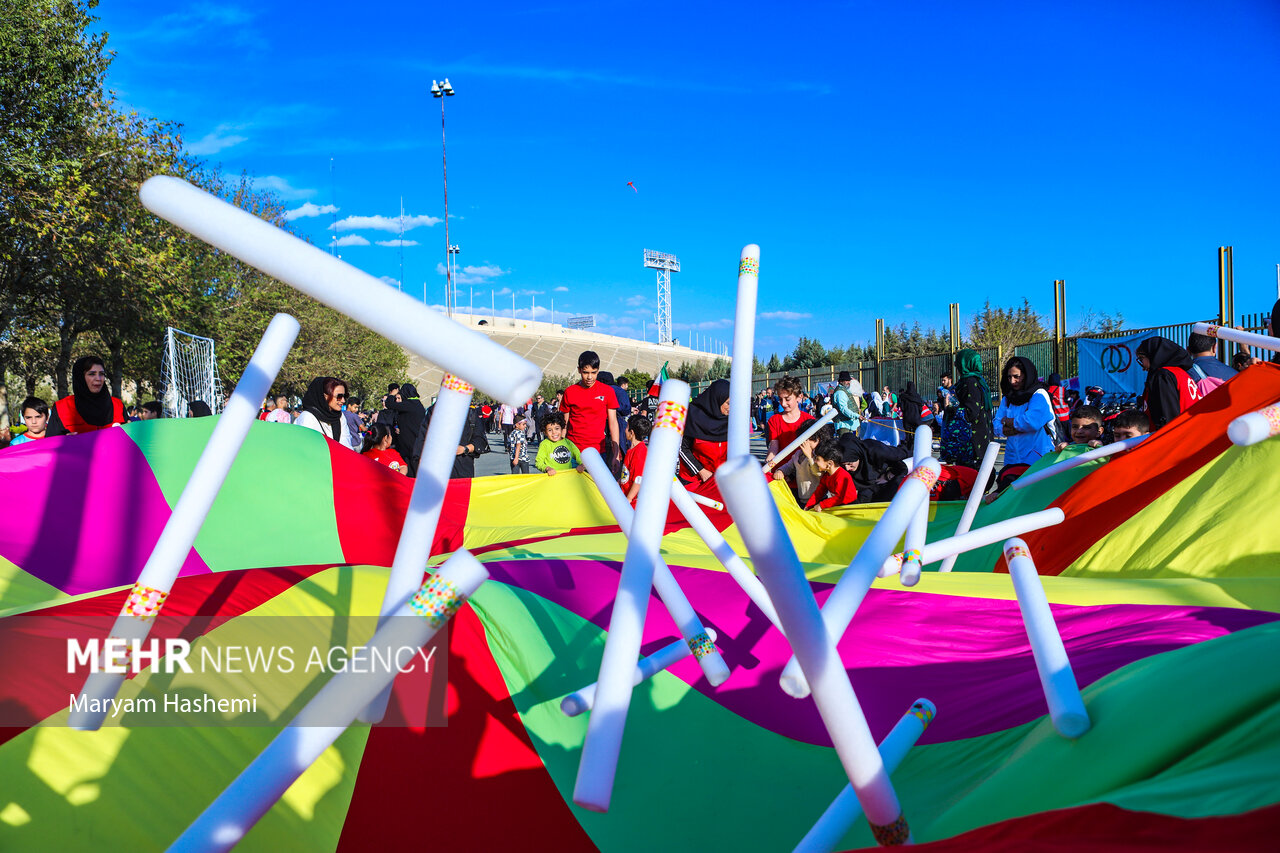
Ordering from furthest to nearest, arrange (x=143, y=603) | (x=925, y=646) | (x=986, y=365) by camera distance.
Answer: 1. (x=986, y=365)
2. (x=925, y=646)
3. (x=143, y=603)

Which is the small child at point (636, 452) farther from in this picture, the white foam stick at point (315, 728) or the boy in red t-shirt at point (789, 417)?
the white foam stick at point (315, 728)

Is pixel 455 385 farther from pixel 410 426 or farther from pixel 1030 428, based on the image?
pixel 410 426

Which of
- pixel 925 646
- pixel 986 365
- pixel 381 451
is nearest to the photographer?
pixel 925 646

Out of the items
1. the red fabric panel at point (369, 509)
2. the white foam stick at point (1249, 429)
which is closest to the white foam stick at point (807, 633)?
the white foam stick at point (1249, 429)

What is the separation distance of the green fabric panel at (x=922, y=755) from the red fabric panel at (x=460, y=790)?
0.19ft

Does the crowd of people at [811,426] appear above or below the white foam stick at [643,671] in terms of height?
above

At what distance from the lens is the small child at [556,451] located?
7.14 m

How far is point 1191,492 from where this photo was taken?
323 cm

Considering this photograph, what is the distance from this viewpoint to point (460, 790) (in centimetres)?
159

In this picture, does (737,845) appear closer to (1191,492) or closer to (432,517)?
(432,517)

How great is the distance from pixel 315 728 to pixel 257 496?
3.22 m

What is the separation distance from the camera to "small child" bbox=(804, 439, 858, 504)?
19.6ft

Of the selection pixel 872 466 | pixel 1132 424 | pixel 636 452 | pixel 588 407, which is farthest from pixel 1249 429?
pixel 588 407

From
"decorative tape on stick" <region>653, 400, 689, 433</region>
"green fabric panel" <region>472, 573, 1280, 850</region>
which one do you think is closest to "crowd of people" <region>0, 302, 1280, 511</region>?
"green fabric panel" <region>472, 573, 1280, 850</region>
